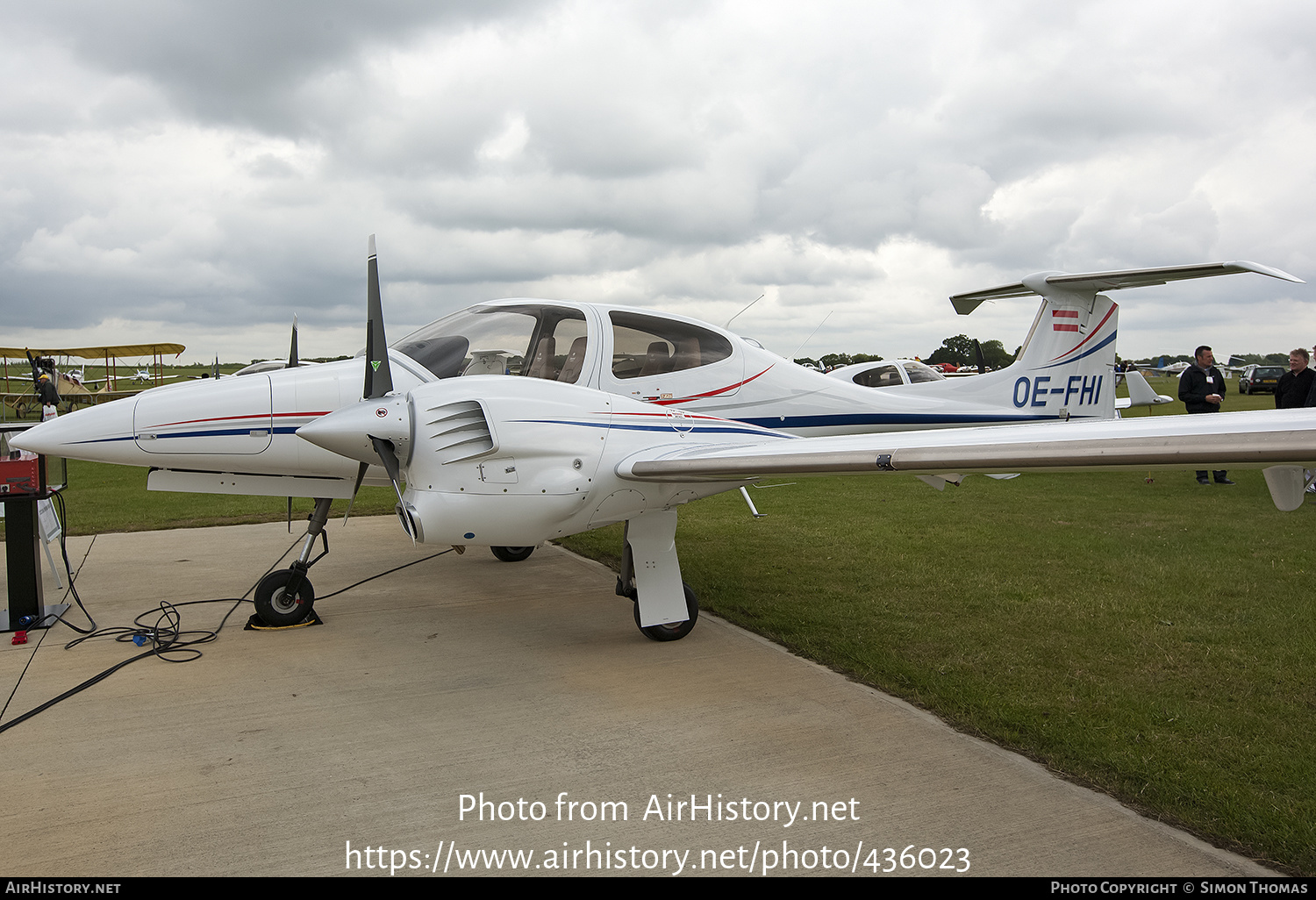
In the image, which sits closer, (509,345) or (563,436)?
(563,436)

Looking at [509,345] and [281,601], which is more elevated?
[509,345]

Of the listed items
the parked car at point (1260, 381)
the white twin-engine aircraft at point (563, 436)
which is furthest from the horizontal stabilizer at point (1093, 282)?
the parked car at point (1260, 381)

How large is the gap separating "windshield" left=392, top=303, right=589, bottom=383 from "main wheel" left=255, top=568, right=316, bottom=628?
1848mm

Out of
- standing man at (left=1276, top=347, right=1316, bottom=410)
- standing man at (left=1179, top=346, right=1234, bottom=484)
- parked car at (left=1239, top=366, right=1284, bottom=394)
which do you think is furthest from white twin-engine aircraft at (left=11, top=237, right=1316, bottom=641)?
parked car at (left=1239, top=366, right=1284, bottom=394)

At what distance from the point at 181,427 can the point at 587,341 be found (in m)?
2.73

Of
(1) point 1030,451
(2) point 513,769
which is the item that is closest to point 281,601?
(2) point 513,769

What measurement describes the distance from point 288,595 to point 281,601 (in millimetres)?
62

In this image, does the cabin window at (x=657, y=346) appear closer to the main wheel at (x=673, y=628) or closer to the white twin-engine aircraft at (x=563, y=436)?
the white twin-engine aircraft at (x=563, y=436)

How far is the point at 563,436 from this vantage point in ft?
14.6

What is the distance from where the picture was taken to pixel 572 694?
428 cm

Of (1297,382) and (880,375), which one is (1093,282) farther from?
(880,375)
